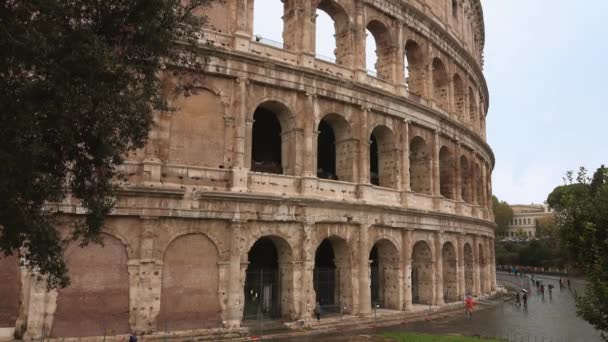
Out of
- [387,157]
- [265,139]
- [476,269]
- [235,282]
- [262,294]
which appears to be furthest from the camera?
[476,269]

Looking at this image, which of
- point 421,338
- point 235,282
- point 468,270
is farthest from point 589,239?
point 468,270

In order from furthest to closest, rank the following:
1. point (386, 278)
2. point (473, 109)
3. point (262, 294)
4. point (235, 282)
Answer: point (473, 109) < point (386, 278) < point (262, 294) < point (235, 282)

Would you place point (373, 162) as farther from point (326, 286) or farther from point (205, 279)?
point (205, 279)

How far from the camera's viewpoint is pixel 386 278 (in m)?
19.0

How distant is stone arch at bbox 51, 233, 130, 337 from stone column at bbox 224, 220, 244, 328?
9.29ft

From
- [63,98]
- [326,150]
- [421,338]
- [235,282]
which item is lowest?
[421,338]

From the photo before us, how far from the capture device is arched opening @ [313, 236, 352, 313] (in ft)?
56.5

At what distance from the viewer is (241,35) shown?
628 inches

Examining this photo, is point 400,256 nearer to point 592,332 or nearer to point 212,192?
point 592,332

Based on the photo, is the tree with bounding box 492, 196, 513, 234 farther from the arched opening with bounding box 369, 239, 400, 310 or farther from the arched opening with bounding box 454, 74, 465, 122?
the arched opening with bounding box 369, 239, 400, 310

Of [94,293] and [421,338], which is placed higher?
[94,293]

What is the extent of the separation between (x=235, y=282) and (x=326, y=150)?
8474mm

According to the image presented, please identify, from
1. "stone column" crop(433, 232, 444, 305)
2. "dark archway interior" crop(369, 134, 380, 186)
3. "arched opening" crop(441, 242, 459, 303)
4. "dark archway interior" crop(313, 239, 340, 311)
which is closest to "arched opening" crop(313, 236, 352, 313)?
"dark archway interior" crop(313, 239, 340, 311)

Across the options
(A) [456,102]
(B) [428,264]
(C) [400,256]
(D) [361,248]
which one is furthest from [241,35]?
(A) [456,102]
